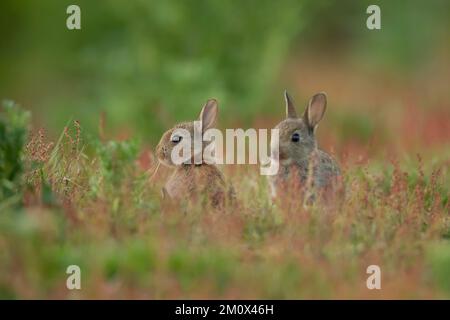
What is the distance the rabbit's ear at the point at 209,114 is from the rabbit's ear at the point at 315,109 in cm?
89

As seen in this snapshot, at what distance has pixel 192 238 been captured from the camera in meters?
7.35

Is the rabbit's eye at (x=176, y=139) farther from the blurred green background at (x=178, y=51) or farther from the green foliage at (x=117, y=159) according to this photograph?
the blurred green background at (x=178, y=51)

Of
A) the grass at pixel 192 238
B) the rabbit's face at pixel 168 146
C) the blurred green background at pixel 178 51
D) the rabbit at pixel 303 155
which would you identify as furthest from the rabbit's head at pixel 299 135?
the blurred green background at pixel 178 51

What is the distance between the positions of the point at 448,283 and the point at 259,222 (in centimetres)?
165

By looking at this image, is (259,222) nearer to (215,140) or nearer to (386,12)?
(215,140)

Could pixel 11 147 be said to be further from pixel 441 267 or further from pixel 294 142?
pixel 441 267

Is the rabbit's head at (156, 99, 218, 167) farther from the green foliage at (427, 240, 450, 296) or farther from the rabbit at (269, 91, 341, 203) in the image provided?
the green foliage at (427, 240, 450, 296)

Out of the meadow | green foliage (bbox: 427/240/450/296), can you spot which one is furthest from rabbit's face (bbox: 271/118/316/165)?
green foliage (bbox: 427/240/450/296)

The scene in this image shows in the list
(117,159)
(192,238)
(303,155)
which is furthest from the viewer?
(303,155)

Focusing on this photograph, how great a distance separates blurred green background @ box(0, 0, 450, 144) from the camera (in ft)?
54.8

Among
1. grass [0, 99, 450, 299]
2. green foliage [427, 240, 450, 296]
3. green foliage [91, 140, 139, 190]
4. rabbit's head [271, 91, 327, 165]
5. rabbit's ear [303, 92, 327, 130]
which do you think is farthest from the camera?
rabbit's ear [303, 92, 327, 130]

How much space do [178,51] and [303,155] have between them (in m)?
8.77

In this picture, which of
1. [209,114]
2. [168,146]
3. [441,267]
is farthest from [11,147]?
[441,267]
